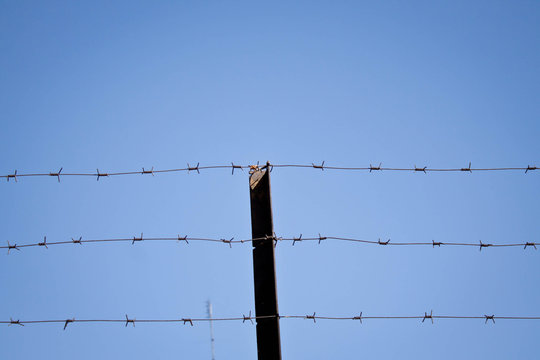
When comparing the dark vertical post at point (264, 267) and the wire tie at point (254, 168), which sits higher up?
the wire tie at point (254, 168)

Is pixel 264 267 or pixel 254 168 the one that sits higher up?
pixel 254 168

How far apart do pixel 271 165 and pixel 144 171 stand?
1460 mm

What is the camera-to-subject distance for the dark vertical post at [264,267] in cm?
520

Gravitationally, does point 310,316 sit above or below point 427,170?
below

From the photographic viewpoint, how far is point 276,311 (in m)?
5.25

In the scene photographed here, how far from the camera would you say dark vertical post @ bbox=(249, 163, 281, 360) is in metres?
5.20

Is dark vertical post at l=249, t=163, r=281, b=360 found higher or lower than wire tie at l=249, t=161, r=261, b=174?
lower

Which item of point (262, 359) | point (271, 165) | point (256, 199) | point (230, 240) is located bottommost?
point (262, 359)

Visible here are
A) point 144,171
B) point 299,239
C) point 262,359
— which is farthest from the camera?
point 144,171

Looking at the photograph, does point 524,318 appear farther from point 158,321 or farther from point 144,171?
point 144,171

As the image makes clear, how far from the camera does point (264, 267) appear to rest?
5441 millimetres

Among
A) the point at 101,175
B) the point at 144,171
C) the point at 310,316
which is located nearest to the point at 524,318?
the point at 310,316

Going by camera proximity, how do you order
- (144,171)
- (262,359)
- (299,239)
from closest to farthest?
(262,359) → (299,239) → (144,171)

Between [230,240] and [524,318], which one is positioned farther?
[524,318]
